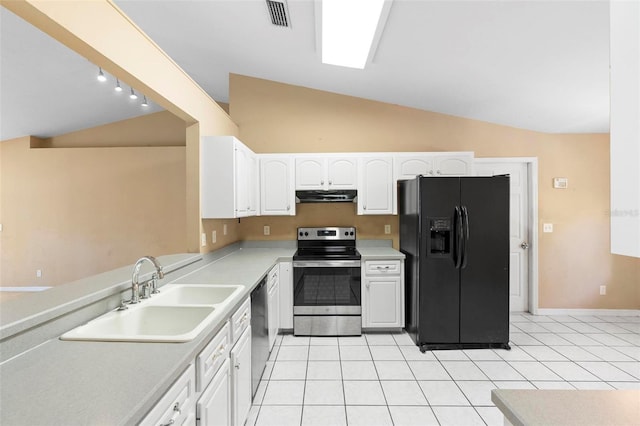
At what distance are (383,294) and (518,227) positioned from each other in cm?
222

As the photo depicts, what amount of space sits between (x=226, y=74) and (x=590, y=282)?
558 cm

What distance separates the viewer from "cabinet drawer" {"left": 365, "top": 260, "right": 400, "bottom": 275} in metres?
3.54

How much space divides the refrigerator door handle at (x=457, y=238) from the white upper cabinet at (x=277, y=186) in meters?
1.82

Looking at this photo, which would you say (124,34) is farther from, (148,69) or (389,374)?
(389,374)

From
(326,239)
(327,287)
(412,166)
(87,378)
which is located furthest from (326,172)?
(87,378)

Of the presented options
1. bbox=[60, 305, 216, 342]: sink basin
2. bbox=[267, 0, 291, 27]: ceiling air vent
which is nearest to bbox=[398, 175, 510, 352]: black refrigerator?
bbox=[267, 0, 291, 27]: ceiling air vent

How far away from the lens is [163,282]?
2191 mm

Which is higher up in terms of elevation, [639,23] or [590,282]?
[639,23]

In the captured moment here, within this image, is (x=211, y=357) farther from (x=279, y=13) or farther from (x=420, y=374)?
(x=279, y=13)

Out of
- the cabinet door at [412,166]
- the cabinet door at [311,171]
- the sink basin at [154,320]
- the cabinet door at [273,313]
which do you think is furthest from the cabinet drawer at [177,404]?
the cabinet door at [412,166]

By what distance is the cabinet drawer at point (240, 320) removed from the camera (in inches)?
71.2

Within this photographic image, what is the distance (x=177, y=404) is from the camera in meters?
1.13

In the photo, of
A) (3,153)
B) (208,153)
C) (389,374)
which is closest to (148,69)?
(208,153)

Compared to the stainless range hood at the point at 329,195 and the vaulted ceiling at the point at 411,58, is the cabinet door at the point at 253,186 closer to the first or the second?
the stainless range hood at the point at 329,195
